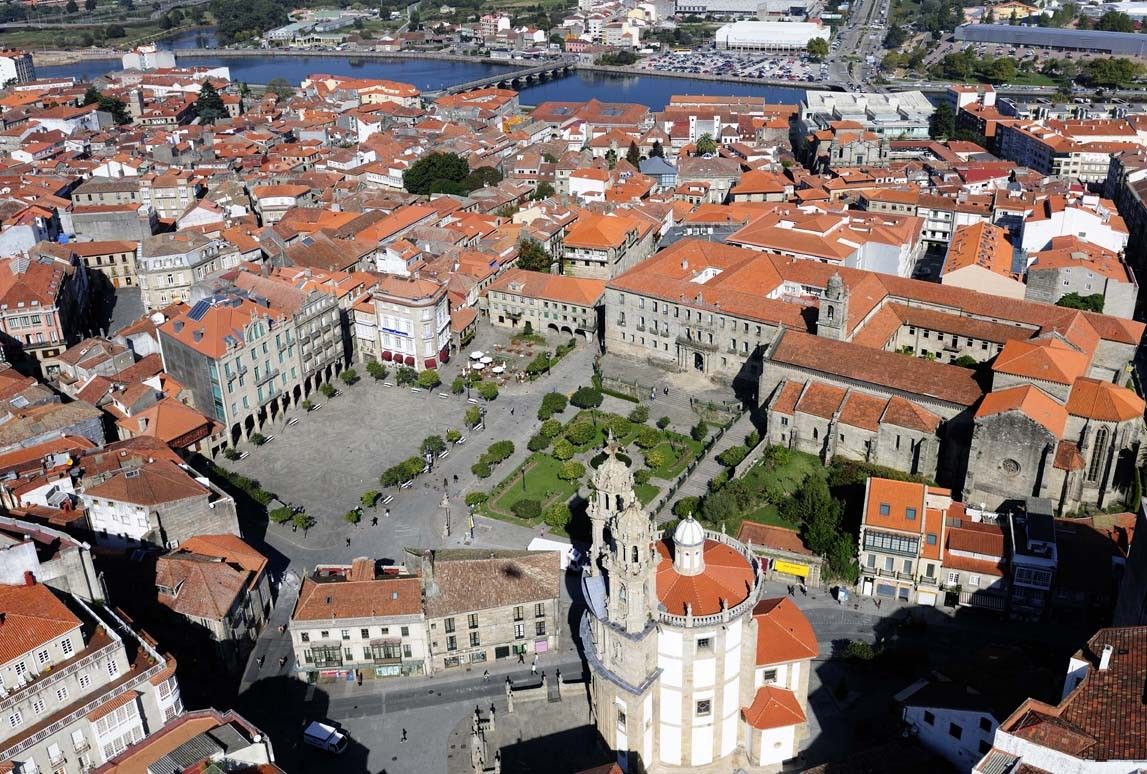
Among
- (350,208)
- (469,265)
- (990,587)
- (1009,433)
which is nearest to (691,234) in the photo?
(469,265)

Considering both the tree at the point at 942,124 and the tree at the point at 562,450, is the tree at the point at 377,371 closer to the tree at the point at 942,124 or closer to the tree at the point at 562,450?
the tree at the point at 562,450

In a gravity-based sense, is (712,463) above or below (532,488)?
above

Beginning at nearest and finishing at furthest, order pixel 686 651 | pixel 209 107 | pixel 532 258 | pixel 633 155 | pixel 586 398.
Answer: pixel 686 651
pixel 586 398
pixel 532 258
pixel 633 155
pixel 209 107

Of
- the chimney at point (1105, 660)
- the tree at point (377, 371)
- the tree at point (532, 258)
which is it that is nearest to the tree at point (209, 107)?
the tree at point (532, 258)

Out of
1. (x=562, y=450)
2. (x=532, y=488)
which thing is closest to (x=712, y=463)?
(x=562, y=450)

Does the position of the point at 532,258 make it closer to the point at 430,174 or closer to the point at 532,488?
the point at 430,174

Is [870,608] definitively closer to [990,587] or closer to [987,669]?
[990,587]
